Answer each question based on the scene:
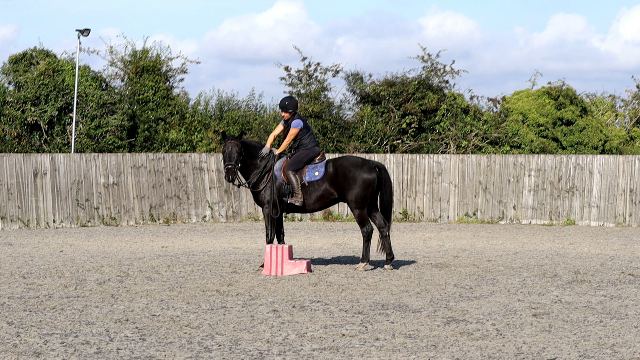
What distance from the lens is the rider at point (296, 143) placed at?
11.0 meters

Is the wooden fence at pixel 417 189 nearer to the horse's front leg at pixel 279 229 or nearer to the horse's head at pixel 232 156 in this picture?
the horse's front leg at pixel 279 229

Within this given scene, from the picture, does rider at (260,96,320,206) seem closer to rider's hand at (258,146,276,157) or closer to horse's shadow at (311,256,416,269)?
rider's hand at (258,146,276,157)

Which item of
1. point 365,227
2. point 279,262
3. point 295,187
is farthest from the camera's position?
point 365,227

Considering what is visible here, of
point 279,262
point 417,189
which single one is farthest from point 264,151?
point 417,189

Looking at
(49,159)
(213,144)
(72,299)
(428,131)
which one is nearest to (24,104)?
(213,144)

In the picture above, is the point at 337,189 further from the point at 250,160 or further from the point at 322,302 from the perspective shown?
the point at 322,302

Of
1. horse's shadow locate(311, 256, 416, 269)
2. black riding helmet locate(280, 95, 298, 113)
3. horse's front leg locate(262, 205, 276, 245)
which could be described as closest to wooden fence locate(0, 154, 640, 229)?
horse's shadow locate(311, 256, 416, 269)

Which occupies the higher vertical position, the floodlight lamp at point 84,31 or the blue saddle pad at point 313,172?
the floodlight lamp at point 84,31

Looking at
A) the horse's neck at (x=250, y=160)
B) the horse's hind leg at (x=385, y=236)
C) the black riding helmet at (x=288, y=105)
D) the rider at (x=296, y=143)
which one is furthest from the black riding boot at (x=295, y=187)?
the horse's hind leg at (x=385, y=236)

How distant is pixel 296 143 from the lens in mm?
11328

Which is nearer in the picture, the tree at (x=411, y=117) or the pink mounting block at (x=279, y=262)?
the pink mounting block at (x=279, y=262)

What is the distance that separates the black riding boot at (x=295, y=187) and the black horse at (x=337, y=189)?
132 millimetres

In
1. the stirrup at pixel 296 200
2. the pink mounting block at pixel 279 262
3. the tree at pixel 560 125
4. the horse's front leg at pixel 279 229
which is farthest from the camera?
the tree at pixel 560 125

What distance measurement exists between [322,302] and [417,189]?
41.2ft
